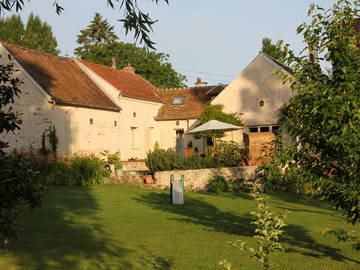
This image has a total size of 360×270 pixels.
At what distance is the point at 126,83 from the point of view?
33.5 meters

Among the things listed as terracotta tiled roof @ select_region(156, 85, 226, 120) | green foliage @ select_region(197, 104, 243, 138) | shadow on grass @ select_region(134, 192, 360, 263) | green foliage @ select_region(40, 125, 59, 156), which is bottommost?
shadow on grass @ select_region(134, 192, 360, 263)

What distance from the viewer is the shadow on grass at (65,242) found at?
7.59m

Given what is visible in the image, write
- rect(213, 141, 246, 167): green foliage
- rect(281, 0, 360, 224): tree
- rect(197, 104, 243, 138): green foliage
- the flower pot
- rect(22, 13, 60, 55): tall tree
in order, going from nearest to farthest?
rect(281, 0, 360, 224): tree < rect(213, 141, 246, 167): green foliage < the flower pot < rect(197, 104, 243, 138): green foliage < rect(22, 13, 60, 55): tall tree

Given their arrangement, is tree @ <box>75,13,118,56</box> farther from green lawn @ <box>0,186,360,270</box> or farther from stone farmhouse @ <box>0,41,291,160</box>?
green lawn @ <box>0,186,360,270</box>

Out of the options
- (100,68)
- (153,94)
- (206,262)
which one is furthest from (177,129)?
(206,262)

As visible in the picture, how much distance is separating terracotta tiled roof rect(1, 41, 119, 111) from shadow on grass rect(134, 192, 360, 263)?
9946 millimetres

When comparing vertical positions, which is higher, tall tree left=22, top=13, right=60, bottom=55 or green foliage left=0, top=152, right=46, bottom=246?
tall tree left=22, top=13, right=60, bottom=55

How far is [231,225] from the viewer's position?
38.1 feet

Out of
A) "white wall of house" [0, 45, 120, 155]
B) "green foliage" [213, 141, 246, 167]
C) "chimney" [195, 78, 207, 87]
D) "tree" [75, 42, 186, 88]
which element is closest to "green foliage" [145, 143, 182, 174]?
"green foliage" [213, 141, 246, 167]

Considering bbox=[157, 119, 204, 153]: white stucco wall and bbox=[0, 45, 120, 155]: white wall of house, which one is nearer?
bbox=[0, 45, 120, 155]: white wall of house

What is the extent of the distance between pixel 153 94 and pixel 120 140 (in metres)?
5.92

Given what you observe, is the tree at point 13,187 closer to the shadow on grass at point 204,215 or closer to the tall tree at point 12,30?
the shadow on grass at point 204,215

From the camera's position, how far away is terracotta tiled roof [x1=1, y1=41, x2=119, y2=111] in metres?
25.6

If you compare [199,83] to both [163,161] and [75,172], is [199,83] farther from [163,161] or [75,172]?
[75,172]
